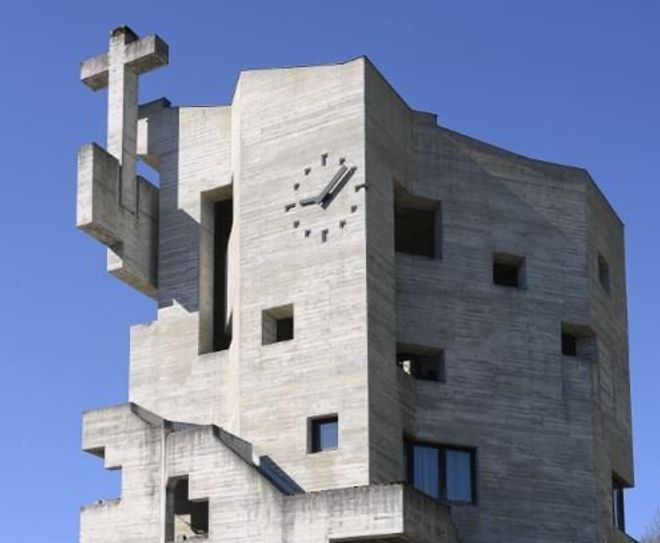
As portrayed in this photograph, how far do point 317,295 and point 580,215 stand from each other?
10.7 m

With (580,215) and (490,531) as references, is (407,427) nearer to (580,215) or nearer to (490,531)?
(490,531)

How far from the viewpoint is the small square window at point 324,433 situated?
4969 centimetres

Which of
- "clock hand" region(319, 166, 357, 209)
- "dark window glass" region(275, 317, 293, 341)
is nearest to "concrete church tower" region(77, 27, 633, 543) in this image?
"clock hand" region(319, 166, 357, 209)

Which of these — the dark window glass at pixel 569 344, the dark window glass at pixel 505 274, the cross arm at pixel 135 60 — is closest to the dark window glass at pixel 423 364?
the dark window glass at pixel 505 274

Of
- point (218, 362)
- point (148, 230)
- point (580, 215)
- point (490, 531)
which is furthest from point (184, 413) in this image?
point (580, 215)

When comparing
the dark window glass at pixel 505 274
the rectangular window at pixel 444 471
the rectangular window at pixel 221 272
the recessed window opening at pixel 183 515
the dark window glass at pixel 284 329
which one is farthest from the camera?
the rectangular window at pixel 221 272

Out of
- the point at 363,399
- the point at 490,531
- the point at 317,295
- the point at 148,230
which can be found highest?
the point at 148,230

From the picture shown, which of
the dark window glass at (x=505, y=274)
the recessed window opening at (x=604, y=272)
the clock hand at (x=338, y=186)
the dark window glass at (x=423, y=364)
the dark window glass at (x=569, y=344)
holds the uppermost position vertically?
the clock hand at (x=338, y=186)

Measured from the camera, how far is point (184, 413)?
5469cm

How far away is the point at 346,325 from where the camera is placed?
164ft

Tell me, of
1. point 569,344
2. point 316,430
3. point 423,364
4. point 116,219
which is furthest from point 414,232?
point 316,430

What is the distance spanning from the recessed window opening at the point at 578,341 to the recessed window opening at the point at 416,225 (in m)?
5.08

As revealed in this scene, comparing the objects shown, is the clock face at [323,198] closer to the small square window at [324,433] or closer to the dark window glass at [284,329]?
the dark window glass at [284,329]

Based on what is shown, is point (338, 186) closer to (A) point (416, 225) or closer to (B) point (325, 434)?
(A) point (416, 225)
